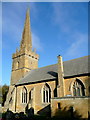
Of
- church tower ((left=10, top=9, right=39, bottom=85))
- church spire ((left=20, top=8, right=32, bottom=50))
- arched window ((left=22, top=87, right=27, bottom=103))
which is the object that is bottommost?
arched window ((left=22, top=87, right=27, bottom=103))

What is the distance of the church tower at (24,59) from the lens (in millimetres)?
37906

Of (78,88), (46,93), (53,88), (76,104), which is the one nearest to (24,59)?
(46,93)

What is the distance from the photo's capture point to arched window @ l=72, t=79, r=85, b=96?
74.0 feet

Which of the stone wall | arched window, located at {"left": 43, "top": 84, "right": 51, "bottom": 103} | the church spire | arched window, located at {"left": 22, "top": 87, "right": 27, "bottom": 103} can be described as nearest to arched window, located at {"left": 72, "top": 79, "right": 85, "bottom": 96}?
the stone wall

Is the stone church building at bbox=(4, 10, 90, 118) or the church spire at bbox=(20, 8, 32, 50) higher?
the church spire at bbox=(20, 8, 32, 50)

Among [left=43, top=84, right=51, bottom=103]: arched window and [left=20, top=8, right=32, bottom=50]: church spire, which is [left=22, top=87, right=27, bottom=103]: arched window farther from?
[left=20, top=8, right=32, bottom=50]: church spire

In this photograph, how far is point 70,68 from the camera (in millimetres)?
26750

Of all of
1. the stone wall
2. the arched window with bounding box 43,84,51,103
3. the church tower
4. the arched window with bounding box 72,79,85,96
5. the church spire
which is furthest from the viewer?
the church spire

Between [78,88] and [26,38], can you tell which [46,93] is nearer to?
[78,88]

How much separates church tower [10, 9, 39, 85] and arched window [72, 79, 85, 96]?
56.1 ft

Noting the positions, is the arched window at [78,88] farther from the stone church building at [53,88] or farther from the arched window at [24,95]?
the arched window at [24,95]

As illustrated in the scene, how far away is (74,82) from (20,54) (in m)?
21.5

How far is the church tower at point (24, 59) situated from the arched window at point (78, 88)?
56.1 feet

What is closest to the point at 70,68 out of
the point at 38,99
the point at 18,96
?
the point at 38,99
